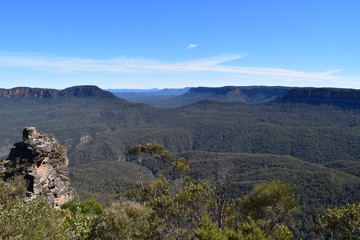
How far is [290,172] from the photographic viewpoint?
10106cm

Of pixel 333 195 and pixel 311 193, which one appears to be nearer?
pixel 333 195

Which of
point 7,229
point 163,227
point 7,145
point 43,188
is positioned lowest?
point 7,145

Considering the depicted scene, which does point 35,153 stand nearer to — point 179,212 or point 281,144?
point 179,212

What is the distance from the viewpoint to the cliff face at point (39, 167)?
88.7ft

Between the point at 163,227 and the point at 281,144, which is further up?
the point at 163,227

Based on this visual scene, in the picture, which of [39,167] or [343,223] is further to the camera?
[39,167]

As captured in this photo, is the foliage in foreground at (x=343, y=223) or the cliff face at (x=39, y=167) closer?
the foliage in foreground at (x=343, y=223)

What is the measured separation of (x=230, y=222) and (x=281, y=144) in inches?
7341

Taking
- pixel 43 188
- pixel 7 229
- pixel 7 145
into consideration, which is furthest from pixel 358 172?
pixel 7 145

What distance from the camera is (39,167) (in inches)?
1134

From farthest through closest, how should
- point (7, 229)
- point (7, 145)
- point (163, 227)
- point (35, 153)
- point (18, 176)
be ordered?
point (7, 145), point (35, 153), point (18, 176), point (163, 227), point (7, 229)

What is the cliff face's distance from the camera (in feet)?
88.7

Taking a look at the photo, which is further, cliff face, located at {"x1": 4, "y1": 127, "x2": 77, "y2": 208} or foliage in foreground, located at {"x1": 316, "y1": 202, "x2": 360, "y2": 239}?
cliff face, located at {"x1": 4, "y1": 127, "x2": 77, "y2": 208}

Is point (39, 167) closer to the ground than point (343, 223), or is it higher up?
closer to the ground
